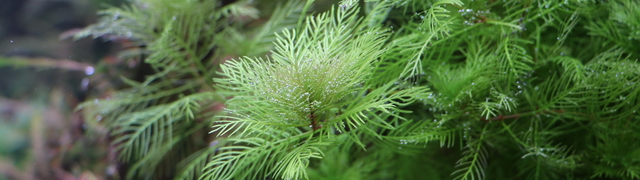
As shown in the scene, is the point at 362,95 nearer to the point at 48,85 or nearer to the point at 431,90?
the point at 431,90

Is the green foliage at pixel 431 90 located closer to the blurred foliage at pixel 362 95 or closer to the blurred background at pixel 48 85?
the blurred foliage at pixel 362 95

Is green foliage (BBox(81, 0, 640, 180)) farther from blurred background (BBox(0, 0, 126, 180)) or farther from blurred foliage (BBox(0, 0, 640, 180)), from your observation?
blurred background (BBox(0, 0, 126, 180))

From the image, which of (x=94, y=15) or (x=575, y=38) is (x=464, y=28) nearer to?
(x=575, y=38)

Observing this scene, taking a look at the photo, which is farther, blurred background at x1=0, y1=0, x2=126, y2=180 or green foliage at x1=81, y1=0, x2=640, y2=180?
blurred background at x1=0, y1=0, x2=126, y2=180

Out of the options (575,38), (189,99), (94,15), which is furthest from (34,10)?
(575,38)

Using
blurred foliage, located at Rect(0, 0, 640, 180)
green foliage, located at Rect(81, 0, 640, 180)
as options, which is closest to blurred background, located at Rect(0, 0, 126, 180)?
blurred foliage, located at Rect(0, 0, 640, 180)

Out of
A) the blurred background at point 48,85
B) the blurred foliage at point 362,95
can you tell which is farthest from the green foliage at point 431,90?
the blurred background at point 48,85

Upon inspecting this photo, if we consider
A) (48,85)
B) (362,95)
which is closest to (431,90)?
(362,95)
